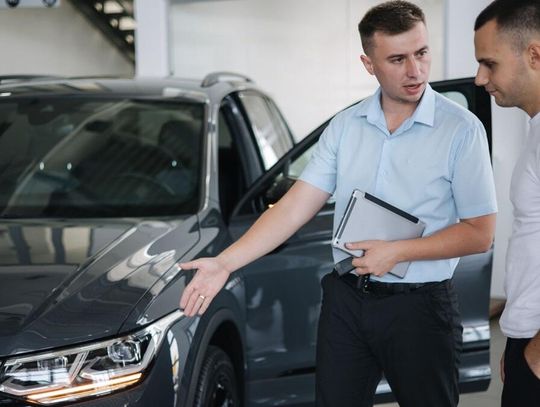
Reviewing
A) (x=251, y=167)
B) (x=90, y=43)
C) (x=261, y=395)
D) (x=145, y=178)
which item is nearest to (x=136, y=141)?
(x=145, y=178)

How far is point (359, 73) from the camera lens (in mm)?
7480

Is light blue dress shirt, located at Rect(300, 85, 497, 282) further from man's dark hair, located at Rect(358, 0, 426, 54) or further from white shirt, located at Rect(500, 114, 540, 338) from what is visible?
white shirt, located at Rect(500, 114, 540, 338)

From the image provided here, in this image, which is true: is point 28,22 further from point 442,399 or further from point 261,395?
point 442,399

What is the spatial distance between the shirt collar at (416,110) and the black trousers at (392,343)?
0.42 m

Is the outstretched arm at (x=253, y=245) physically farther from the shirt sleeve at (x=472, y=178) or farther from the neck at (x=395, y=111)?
the shirt sleeve at (x=472, y=178)

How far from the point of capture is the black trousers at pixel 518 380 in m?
1.80

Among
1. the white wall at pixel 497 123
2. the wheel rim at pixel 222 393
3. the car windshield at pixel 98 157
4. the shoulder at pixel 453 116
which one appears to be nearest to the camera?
the shoulder at pixel 453 116

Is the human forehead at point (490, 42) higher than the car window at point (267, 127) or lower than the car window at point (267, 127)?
higher

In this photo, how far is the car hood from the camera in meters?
2.34

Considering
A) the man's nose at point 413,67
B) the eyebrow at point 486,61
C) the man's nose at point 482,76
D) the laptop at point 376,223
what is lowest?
the laptop at point 376,223

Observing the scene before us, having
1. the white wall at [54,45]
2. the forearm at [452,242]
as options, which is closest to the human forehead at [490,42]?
the forearm at [452,242]

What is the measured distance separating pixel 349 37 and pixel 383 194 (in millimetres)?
5320

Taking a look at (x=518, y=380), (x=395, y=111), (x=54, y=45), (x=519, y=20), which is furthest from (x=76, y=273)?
(x=54, y=45)

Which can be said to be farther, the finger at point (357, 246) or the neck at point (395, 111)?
the neck at point (395, 111)
